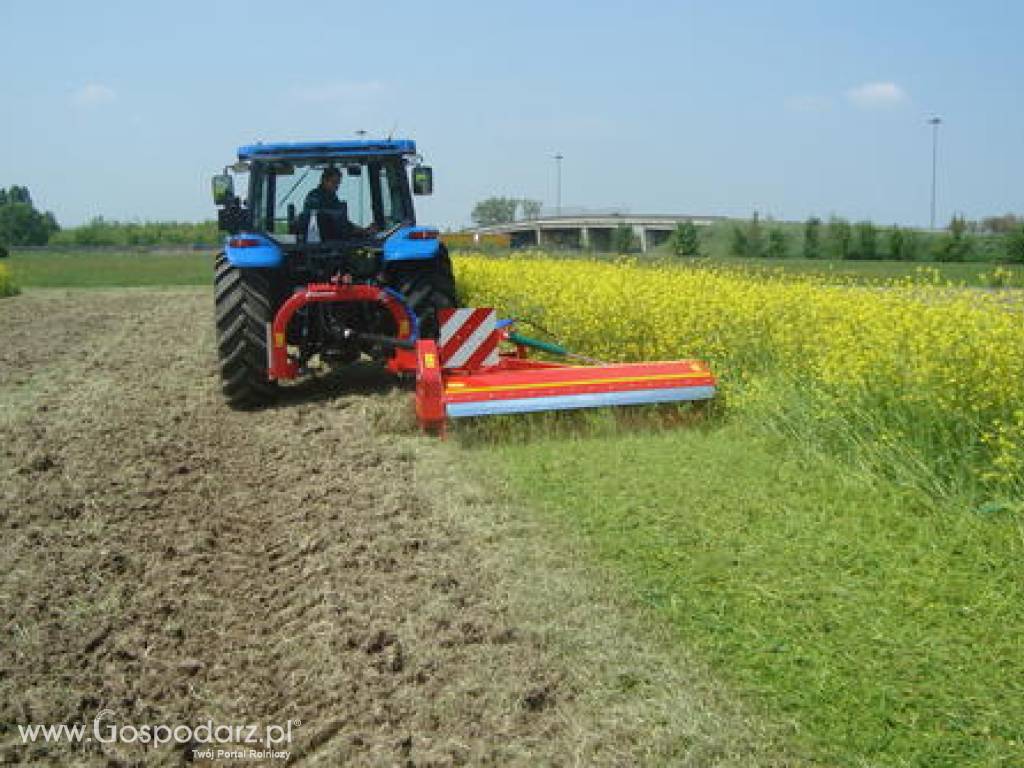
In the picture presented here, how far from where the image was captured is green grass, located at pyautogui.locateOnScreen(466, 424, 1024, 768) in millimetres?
3014

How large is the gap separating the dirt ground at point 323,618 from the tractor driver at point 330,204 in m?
2.42

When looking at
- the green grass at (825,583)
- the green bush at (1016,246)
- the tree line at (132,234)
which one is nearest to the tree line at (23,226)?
the tree line at (132,234)

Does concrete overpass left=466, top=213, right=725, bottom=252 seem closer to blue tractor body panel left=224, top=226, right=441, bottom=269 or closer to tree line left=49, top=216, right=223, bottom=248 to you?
tree line left=49, top=216, right=223, bottom=248

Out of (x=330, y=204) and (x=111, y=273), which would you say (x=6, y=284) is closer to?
(x=111, y=273)

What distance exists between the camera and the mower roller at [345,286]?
754cm

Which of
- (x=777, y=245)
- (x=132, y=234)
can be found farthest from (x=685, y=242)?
(x=132, y=234)

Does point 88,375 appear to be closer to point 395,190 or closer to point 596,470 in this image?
point 395,190

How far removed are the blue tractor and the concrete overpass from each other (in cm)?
3776

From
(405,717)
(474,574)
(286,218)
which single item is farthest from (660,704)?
(286,218)

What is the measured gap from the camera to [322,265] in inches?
344

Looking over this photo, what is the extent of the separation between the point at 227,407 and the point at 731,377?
13.2 feet

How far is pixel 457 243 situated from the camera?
1120 inches

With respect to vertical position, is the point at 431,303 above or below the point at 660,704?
above

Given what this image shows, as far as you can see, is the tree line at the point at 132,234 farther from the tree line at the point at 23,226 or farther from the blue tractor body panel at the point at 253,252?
the blue tractor body panel at the point at 253,252
